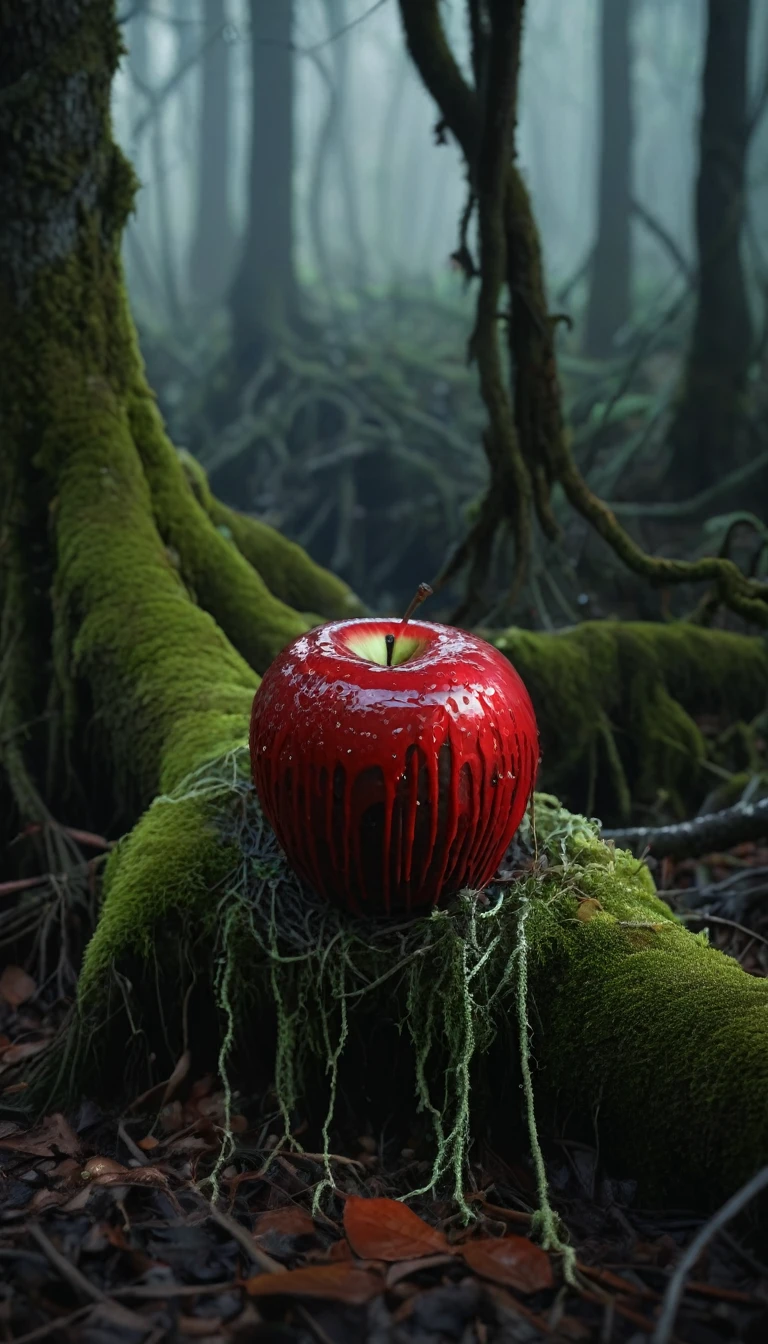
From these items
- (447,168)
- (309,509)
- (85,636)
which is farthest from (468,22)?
(447,168)

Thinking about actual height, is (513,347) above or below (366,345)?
below

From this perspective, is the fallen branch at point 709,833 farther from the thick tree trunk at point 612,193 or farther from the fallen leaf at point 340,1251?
the thick tree trunk at point 612,193

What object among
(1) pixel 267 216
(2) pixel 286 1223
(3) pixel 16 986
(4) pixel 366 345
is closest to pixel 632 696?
(3) pixel 16 986

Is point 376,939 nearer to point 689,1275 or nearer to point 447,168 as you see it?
point 689,1275

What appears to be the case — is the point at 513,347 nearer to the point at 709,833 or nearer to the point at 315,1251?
the point at 709,833

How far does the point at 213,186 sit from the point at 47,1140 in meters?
19.9

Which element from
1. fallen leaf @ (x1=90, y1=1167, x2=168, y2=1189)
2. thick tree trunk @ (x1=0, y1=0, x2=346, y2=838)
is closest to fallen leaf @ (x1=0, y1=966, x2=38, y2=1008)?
thick tree trunk @ (x1=0, y1=0, x2=346, y2=838)

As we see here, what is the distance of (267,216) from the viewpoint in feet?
40.3

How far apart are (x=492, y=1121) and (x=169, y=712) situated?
168 cm

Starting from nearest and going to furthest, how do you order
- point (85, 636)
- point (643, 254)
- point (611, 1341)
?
point (611, 1341) → point (85, 636) → point (643, 254)

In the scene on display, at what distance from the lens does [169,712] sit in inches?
131

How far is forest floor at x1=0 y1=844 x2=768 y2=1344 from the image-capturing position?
158 cm

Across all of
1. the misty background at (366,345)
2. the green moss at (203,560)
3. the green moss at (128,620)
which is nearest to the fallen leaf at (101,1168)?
the green moss at (128,620)

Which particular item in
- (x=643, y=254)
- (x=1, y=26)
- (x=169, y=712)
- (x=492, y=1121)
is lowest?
(x=492, y=1121)
